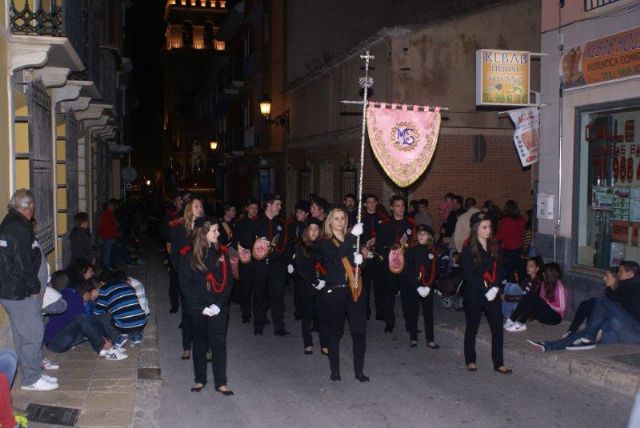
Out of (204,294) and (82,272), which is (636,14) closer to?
(204,294)

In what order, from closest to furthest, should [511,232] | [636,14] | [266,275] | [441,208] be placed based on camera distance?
[636,14]
[266,275]
[511,232]
[441,208]

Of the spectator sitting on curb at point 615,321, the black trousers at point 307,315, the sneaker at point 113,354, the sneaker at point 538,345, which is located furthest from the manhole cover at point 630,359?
the sneaker at point 113,354

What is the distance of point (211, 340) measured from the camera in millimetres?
7711

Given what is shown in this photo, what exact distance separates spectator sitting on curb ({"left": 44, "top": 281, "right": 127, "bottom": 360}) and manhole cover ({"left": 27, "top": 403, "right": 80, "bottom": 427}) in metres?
1.89

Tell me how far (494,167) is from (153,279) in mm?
8947

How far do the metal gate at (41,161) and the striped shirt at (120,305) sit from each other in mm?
1994

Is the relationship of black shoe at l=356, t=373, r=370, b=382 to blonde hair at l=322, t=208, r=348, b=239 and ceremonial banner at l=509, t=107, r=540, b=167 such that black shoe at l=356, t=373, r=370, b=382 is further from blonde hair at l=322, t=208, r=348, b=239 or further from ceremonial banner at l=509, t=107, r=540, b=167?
ceremonial banner at l=509, t=107, r=540, b=167

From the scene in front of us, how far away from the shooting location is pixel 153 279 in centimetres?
1734

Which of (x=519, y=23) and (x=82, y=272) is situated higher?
(x=519, y=23)

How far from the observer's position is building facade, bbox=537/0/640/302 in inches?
413

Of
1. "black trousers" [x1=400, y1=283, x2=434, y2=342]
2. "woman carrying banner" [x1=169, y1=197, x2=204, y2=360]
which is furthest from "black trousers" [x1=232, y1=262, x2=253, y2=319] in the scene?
"black trousers" [x1=400, y1=283, x2=434, y2=342]

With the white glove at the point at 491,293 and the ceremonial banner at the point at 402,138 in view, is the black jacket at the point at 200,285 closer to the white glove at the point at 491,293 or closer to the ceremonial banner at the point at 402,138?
the white glove at the point at 491,293

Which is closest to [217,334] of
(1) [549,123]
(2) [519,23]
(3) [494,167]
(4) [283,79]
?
(1) [549,123]

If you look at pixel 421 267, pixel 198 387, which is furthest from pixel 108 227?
pixel 198 387
